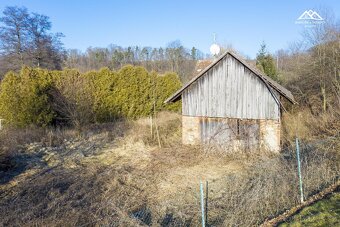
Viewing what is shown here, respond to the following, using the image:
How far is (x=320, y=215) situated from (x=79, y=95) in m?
14.5

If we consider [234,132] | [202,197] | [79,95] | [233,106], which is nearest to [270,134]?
[234,132]

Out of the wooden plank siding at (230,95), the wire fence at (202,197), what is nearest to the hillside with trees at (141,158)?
the wire fence at (202,197)

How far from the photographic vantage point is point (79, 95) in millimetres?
17109

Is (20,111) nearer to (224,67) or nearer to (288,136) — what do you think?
(224,67)

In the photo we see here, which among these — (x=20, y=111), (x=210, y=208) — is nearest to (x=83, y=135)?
(x=20, y=111)

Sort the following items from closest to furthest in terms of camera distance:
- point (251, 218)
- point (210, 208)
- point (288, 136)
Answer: point (251, 218)
point (210, 208)
point (288, 136)

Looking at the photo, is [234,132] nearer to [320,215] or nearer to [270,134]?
[270,134]

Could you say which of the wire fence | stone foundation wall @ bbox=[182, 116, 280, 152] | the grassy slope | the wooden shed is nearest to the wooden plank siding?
the wooden shed

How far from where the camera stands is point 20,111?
1797 cm

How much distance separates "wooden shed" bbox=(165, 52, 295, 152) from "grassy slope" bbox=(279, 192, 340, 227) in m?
5.79

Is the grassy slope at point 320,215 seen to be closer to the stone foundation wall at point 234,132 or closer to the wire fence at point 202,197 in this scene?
the wire fence at point 202,197

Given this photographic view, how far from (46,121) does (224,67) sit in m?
12.7

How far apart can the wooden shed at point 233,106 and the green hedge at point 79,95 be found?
7.08 m

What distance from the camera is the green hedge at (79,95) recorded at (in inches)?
694
